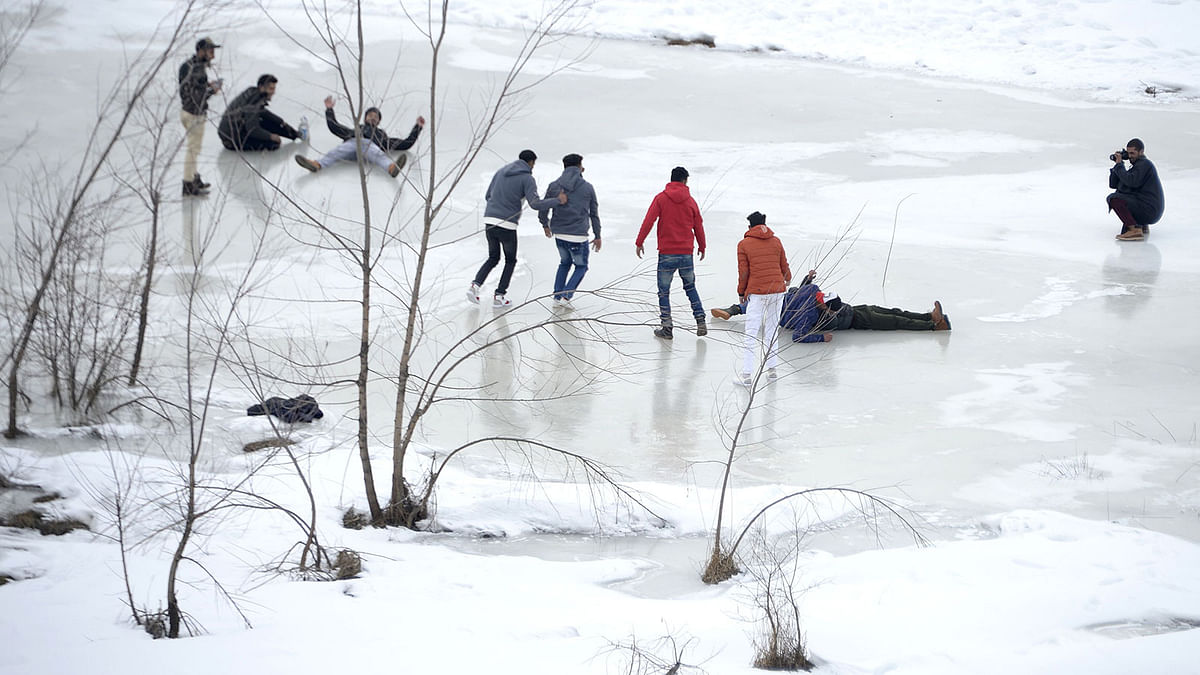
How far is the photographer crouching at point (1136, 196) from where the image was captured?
13180mm

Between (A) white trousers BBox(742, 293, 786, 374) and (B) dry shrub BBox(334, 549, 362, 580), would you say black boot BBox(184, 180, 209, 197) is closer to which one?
(A) white trousers BBox(742, 293, 786, 374)

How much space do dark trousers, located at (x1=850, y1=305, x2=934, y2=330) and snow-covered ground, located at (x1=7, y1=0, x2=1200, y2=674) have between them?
0.14m

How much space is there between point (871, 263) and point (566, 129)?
21.3 ft

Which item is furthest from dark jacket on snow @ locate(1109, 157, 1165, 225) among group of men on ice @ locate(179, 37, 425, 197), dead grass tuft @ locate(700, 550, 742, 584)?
dead grass tuft @ locate(700, 550, 742, 584)

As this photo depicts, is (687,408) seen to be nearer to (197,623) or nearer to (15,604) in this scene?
(197,623)

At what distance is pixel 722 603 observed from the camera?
224 inches

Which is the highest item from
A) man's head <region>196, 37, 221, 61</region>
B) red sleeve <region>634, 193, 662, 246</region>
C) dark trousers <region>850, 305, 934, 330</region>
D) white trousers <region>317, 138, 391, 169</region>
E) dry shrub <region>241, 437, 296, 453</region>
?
man's head <region>196, 37, 221, 61</region>

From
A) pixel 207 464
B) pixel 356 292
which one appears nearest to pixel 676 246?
pixel 356 292

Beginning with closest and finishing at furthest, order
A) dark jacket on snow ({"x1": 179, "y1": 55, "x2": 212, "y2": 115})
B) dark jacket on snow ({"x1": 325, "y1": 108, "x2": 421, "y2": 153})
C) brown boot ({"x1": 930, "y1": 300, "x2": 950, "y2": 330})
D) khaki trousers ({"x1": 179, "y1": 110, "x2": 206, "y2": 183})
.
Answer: dark jacket on snow ({"x1": 179, "y1": 55, "x2": 212, "y2": 115}) < brown boot ({"x1": 930, "y1": 300, "x2": 950, "y2": 330}) < khaki trousers ({"x1": 179, "y1": 110, "x2": 206, "y2": 183}) < dark jacket on snow ({"x1": 325, "y1": 108, "x2": 421, "y2": 153})

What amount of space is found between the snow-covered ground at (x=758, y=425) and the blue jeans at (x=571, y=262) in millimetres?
453

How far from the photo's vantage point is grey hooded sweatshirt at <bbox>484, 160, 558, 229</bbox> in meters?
10.7

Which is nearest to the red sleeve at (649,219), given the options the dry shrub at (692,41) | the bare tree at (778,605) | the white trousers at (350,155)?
the bare tree at (778,605)

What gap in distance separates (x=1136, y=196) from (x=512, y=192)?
8.05 m

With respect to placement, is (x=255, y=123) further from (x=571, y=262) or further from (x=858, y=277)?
(x=858, y=277)
